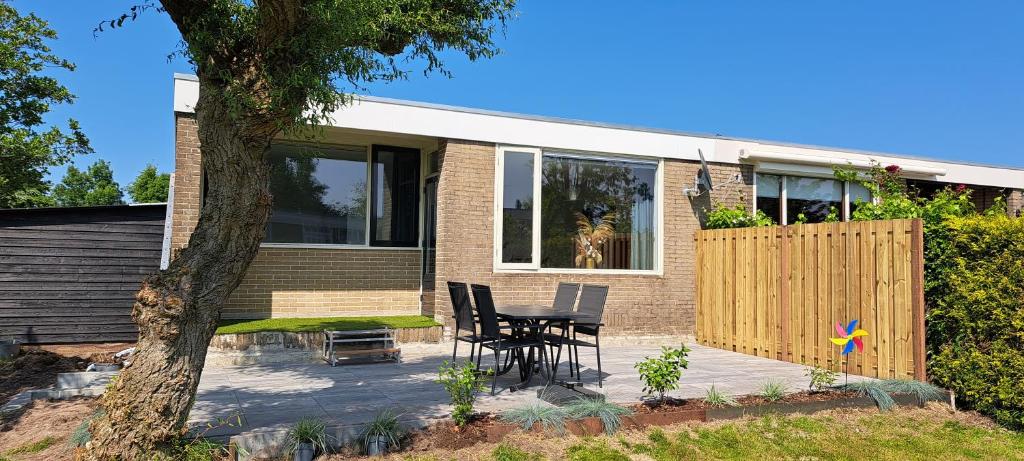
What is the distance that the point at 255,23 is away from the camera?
4.29m

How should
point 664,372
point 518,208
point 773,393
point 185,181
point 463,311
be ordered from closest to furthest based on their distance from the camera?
point 664,372
point 773,393
point 463,311
point 185,181
point 518,208

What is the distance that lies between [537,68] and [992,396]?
41.8 ft

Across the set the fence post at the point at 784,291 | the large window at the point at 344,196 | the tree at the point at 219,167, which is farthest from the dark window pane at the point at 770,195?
the tree at the point at 219,167

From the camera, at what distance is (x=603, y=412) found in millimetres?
4961

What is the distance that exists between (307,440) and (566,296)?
13.0 ft

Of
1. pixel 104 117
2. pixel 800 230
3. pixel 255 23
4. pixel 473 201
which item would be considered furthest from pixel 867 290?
pixel 104 117

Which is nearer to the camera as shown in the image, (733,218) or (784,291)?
(784,291)

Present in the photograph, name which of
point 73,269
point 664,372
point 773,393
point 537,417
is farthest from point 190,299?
point 73,269

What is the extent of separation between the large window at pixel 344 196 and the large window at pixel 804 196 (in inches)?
240

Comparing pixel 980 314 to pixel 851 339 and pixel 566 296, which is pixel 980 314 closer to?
Answer: pixel 851 339

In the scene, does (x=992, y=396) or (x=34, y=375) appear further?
(x=34, y=375)

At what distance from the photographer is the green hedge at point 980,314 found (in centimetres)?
553

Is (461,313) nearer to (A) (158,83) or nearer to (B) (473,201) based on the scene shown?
(B) (473,201)

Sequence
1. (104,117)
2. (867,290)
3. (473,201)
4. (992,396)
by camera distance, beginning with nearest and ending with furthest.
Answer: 1. (992,396)
2. (867,290)
3. (473,201)
4. (104,117)
